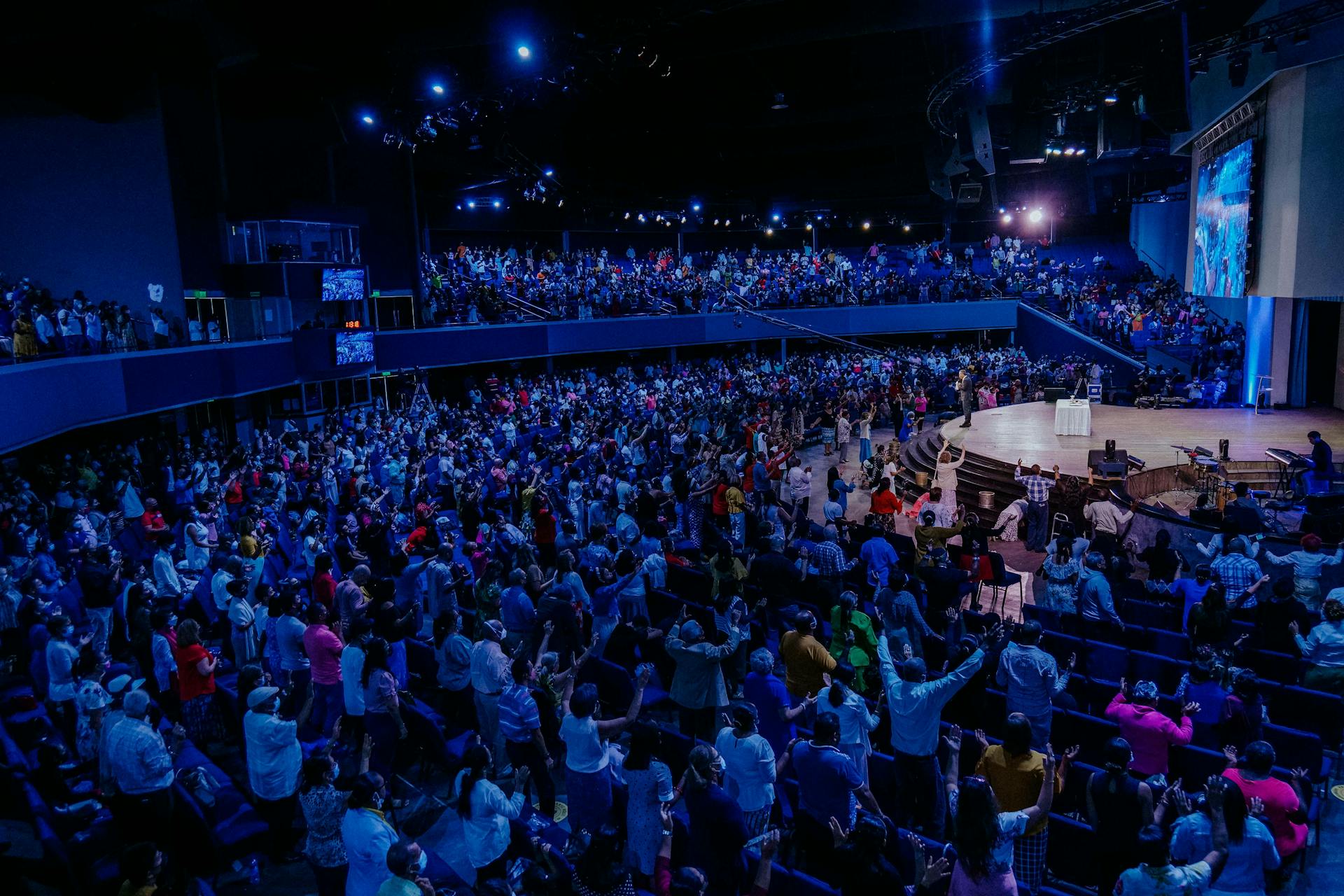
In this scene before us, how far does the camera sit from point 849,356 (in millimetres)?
33031

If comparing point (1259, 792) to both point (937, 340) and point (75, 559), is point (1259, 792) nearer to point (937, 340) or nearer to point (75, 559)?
point (75, 559)

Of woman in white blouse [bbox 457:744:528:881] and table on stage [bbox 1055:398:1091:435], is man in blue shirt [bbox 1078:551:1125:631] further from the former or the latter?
table on stage [bbox 1055:398:1091:435]

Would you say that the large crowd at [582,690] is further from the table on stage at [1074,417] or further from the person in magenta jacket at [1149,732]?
the table on stage at [1074,417]

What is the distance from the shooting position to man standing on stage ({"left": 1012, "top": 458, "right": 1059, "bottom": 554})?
12.5 meters

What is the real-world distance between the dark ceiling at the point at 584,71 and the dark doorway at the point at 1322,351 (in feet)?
18.0

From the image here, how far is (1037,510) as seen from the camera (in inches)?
497

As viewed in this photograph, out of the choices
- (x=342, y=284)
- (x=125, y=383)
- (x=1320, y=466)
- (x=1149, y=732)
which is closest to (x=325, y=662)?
(x=1149, y=732)

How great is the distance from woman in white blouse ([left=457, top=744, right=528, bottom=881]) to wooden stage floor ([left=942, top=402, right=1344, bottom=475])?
1270 centimetres

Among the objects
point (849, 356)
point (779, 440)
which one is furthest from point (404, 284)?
point (849, 356)

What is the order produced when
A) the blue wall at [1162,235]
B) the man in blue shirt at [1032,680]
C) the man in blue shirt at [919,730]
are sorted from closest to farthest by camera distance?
1. the man in blue shirt at [919,730]
2. the man in blue shirt at [1032,680]
3. the blue wall at [1162,235]

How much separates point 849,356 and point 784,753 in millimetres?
28706

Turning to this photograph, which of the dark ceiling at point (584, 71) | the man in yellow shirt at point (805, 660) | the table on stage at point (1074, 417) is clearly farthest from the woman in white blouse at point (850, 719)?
the table on stage at point (1074, 417)

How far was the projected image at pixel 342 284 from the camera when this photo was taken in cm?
2155

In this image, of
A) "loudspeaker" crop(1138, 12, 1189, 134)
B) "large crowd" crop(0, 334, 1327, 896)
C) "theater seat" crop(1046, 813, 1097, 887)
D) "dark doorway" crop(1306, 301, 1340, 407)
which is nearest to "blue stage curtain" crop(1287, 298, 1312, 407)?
"dark doorway" crop(1306, 301, 1340, 407)
